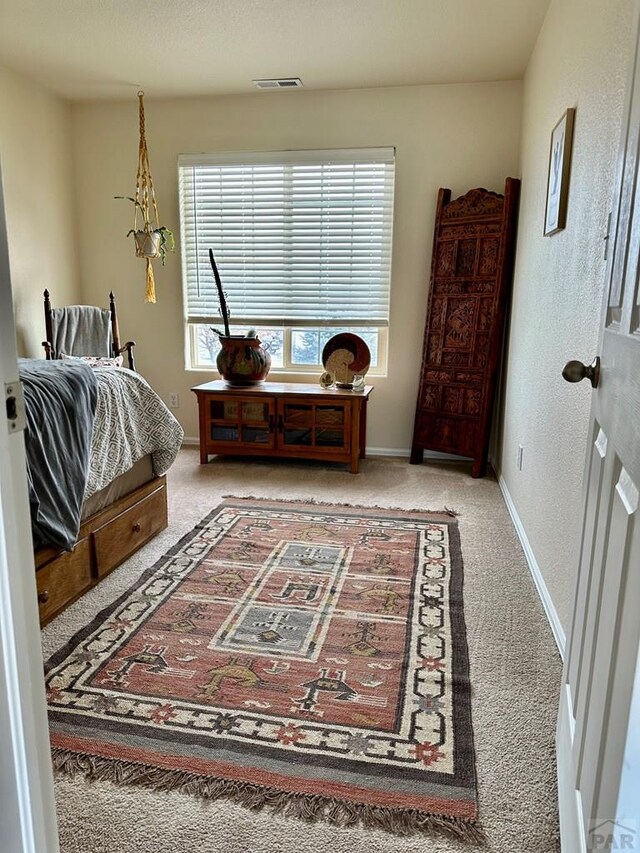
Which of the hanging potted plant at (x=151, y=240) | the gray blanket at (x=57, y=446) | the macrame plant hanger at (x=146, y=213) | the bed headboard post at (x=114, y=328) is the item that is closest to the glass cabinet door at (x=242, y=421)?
the bed headboard post at (x=114, y=328)

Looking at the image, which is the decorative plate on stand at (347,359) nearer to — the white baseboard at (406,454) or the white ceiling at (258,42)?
the white baseboard at (406,454)

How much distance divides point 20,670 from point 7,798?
19cm

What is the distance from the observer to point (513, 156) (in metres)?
3.96

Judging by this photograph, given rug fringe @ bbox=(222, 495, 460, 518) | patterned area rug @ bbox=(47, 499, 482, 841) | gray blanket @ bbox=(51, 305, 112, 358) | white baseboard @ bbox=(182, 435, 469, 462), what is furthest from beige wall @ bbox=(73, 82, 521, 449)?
patterned area rug @ bbox=(47, 499, 482, 841)

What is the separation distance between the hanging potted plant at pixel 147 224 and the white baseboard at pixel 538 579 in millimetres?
2825

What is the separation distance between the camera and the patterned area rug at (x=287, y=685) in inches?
56.1

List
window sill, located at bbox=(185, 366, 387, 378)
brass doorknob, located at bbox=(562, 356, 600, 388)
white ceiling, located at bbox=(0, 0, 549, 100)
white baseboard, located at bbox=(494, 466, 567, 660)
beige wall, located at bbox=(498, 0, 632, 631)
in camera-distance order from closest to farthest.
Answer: brass doorknob, located at bbox=(562, 356, 600, 388) → beige wall, located at bbox=(498, 0, 632, 631) → white baseboard, located at bbox=(494, 466, 567, 660) → white ceiling, located at bbox=(0, 0, 549, 100) → window sill, located at bbox=(185, 366, 387, 378)

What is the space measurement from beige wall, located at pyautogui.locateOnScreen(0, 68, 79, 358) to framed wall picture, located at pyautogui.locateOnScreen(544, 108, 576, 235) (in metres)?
3.16

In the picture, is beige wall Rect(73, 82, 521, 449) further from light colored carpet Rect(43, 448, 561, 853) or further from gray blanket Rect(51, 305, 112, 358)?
light colored carpet Rect(43, 448, 561, 853)

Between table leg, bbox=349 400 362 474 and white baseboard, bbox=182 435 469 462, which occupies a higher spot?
table leg, bbox=349 400 362 474

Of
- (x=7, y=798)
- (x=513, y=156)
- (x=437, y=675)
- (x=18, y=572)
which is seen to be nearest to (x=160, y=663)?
(x=437, y=675)

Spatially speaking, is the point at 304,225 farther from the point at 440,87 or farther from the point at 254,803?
the point at 254,803

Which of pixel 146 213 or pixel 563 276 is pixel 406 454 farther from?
pixel 146 213

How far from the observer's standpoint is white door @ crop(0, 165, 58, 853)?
81cm
